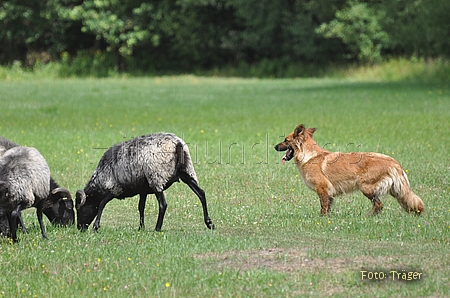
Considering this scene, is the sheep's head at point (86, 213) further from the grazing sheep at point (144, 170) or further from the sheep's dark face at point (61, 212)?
the sheep's dark face at point (61, 212)

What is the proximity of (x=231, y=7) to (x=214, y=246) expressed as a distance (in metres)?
43.2

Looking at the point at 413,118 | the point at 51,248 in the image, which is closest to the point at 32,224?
the point at 51,248

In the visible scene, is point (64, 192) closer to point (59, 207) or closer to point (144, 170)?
point (59, 207)

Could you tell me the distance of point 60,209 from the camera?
32.0ft

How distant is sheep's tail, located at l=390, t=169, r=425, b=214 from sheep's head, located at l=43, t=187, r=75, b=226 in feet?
14.1

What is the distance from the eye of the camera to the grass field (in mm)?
6812

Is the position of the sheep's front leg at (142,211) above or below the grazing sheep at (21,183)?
below

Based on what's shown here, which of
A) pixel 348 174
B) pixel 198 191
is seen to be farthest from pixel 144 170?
pixel 348 174

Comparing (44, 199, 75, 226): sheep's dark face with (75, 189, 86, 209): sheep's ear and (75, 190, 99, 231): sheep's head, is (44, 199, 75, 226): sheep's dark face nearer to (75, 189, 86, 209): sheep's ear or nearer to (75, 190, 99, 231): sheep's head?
(75, 190, 99, 231): sheep's head

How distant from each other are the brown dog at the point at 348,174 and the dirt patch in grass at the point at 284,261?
2.24 metres

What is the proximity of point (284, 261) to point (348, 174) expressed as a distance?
281cm

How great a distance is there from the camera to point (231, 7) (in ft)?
164

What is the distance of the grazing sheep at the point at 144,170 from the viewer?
352 inches

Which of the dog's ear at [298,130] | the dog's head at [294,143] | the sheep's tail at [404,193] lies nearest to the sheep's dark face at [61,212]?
the dog's head at [294,143]
